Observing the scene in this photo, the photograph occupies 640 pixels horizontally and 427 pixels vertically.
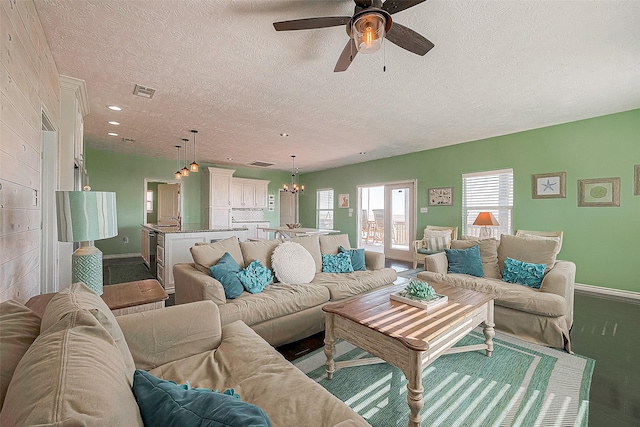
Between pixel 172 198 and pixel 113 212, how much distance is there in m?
7.44

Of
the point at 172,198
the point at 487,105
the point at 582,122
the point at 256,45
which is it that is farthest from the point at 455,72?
the point at 172,198

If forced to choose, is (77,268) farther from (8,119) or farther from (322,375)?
(322,375)

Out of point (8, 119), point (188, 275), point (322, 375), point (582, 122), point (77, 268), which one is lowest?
point (322, 375)

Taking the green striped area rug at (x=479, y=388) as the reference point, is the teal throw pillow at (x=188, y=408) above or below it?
above

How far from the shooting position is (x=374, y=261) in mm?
3586

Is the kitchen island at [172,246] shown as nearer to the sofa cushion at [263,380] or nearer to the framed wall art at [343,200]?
the sofa cushion at [263,380]

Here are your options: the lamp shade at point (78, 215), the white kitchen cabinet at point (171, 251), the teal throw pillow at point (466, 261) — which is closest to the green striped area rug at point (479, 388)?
the teal throw pillow at point (466, 261)

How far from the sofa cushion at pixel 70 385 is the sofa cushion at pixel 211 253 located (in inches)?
72.2

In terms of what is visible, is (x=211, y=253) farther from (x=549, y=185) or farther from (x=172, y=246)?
(x=549, y=185)

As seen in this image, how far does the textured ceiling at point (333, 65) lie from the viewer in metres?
2.02

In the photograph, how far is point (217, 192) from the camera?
25.4 ft

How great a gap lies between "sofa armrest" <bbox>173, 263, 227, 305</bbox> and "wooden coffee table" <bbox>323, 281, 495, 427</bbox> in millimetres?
909

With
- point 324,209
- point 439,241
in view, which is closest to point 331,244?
point 439,241

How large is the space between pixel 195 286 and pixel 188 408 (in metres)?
1.82
